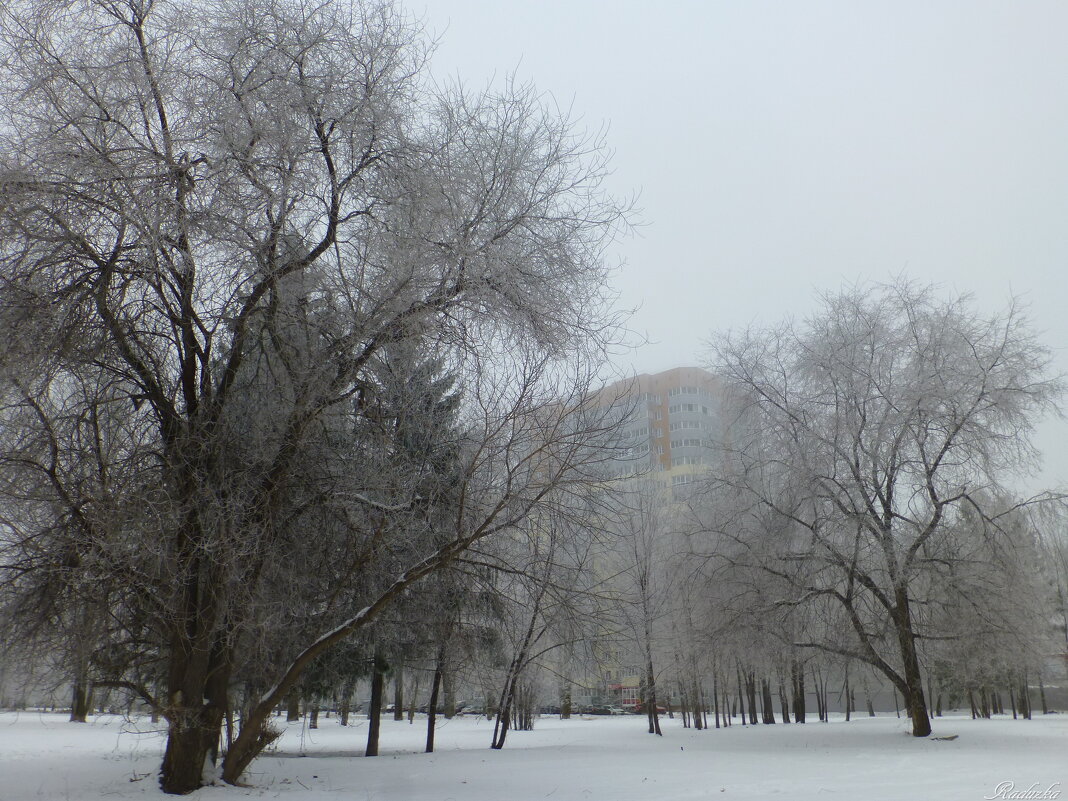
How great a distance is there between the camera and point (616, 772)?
13.2 meters

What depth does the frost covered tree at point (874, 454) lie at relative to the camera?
18.0m

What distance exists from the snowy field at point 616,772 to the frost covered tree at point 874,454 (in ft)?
9.71

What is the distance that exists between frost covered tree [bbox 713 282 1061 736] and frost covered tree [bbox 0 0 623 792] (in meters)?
10.9

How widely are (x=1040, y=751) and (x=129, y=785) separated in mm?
15656

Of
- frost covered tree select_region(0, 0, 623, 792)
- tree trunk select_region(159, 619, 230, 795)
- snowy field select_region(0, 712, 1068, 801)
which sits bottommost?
snowy field select_region(0, 712, 1068, 801)

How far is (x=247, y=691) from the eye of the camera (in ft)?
47.2

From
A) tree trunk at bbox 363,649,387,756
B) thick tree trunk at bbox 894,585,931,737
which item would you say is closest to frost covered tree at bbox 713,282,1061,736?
Answer: thick tree trunk at bbox 894,585,931,737

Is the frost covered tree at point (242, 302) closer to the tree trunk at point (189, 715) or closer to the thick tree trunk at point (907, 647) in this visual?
the tree trunk at point (189, 715)

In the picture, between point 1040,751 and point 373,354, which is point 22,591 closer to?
point 373,354

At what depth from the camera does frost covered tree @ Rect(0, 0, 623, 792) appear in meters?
7.95

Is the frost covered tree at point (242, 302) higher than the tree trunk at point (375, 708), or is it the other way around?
the frost covered tree at point (242, 302)

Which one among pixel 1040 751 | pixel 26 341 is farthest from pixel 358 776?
pixel 1040 751

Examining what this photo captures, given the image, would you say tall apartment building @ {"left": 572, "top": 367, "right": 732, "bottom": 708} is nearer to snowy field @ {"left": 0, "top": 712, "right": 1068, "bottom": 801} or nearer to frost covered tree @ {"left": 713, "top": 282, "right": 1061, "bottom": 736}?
frost covered tree @ {"left": 713, "top": 282, "right": 1061, "bottom": 736}

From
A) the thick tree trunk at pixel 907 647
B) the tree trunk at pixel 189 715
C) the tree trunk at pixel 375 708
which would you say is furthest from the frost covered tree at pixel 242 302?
the thick tree trunk at pixel 907 647
